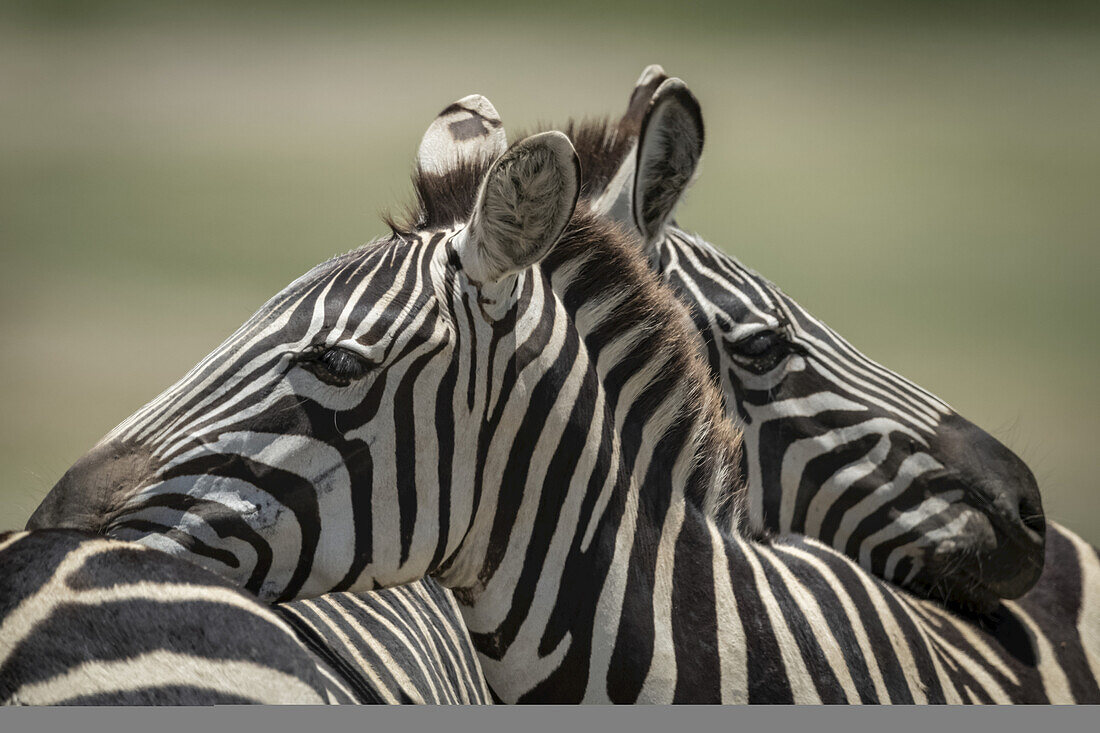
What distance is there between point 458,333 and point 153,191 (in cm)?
144

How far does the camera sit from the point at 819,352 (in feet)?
9.41

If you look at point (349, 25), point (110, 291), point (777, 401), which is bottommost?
point (777, 401)

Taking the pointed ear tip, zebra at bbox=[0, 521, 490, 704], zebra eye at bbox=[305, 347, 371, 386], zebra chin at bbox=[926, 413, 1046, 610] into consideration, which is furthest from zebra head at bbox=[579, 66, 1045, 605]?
zebra at bbox=[0, 521, 490, 704]

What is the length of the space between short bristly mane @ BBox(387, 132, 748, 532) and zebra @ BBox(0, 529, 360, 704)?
32.9 inches

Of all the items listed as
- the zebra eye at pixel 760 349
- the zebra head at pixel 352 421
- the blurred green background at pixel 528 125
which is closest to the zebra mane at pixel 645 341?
the zebra head at pixel 352 421

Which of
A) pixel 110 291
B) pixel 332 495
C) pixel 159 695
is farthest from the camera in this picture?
pixel 110 291

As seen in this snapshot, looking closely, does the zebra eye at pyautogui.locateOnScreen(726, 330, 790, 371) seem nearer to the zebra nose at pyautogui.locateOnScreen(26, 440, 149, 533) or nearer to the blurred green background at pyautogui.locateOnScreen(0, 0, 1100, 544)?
the blurred green background at pyautogui.locateOnScreen(0, 0, 1100, 544)

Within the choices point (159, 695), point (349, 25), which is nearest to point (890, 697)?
point (159, 695)

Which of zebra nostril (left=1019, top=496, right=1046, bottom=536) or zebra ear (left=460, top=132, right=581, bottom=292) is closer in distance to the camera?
zebra ear (left=460, top=132, right=581, bottom=292)

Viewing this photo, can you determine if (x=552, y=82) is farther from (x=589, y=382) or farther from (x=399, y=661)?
(x=399, y=661)

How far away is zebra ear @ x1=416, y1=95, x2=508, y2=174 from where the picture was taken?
224 centimetres

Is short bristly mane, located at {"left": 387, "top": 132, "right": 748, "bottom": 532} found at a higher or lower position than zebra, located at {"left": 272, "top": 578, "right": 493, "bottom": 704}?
higher

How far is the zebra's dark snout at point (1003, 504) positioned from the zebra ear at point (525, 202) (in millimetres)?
1507

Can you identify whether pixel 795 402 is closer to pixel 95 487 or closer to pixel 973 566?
pixel 973 566
